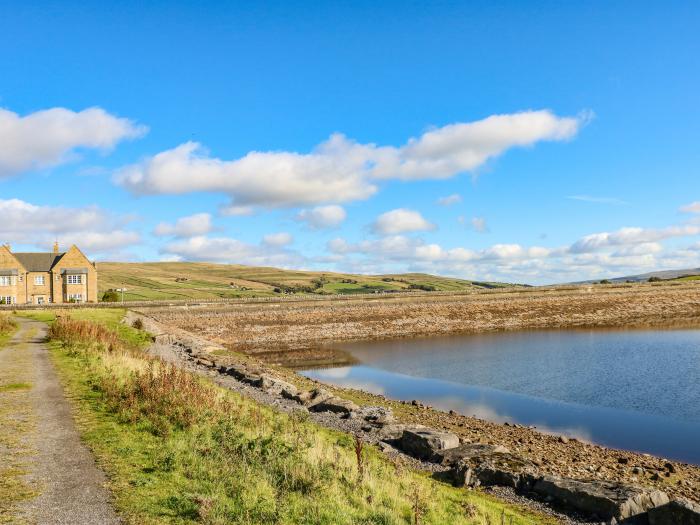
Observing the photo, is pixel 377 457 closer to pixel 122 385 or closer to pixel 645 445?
pixel 122 385

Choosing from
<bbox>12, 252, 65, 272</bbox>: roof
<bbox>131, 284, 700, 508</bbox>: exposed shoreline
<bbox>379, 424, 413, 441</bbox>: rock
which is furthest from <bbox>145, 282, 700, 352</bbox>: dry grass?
<bbox>379, 424, 413, 441</bbox>: rock

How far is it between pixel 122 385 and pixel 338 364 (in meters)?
31.4

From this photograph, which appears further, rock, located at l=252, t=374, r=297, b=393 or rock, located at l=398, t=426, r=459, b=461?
rock, located at l=252, t=374, r=297, b=393

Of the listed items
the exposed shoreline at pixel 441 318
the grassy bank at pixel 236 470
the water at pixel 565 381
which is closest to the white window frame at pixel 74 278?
the exposed shoreline at pixel 441 318

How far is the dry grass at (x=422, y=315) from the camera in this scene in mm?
69438

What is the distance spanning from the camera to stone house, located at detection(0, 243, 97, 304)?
306 ft

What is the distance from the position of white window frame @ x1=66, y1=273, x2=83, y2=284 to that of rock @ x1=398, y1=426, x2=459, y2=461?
303 feet

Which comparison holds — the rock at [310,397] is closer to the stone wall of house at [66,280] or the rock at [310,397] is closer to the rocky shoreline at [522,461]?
the rocky shoreline at [522,461]

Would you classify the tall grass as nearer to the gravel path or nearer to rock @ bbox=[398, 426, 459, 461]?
the gravel path

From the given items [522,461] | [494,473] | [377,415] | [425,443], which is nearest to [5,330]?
[377,415]

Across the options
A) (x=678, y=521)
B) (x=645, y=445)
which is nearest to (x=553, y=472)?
(x=678, y=521)

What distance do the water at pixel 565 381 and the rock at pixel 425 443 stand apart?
9.11 m

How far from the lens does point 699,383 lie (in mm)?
33938

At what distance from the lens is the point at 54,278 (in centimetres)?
9481
